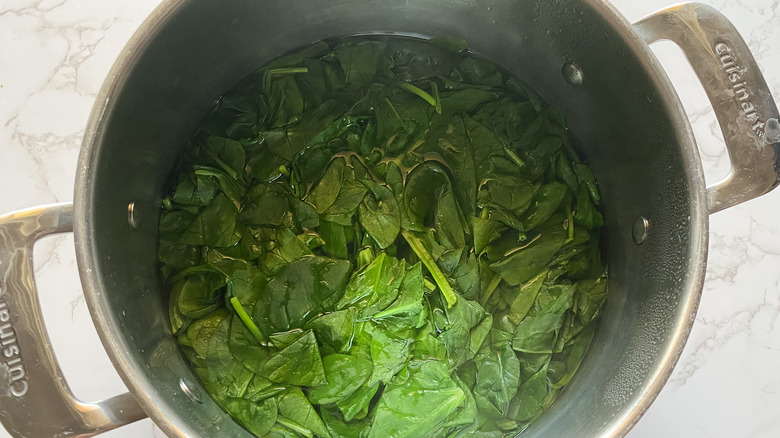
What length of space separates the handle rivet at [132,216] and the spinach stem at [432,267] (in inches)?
20.3

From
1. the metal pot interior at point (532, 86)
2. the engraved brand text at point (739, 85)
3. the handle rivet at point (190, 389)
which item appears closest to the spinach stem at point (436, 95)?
the metal pot interior at point (532, 86)

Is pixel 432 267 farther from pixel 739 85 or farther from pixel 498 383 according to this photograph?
pixel 739 85

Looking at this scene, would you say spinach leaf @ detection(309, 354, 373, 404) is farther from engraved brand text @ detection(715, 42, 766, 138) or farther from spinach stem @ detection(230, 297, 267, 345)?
engraved brand text @ detection(715, 42, 766, 138)

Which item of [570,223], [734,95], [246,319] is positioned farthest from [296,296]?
[734,95]

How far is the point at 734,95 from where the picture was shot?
0.87m

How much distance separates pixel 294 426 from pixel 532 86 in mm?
869

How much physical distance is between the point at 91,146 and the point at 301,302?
46cm

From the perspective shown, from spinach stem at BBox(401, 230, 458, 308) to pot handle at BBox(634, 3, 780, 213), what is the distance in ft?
1.57

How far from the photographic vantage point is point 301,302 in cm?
104

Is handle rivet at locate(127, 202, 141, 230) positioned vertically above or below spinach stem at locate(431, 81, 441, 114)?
below

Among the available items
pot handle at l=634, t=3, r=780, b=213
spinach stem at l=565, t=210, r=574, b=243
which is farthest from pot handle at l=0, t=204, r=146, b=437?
pot handle at l=634, t=3, r=780, b=213

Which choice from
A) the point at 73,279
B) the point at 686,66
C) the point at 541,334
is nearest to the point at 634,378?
the point at 541,334

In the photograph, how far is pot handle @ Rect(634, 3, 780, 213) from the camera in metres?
0.86

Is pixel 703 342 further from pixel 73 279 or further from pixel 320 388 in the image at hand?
pixel 73 279
